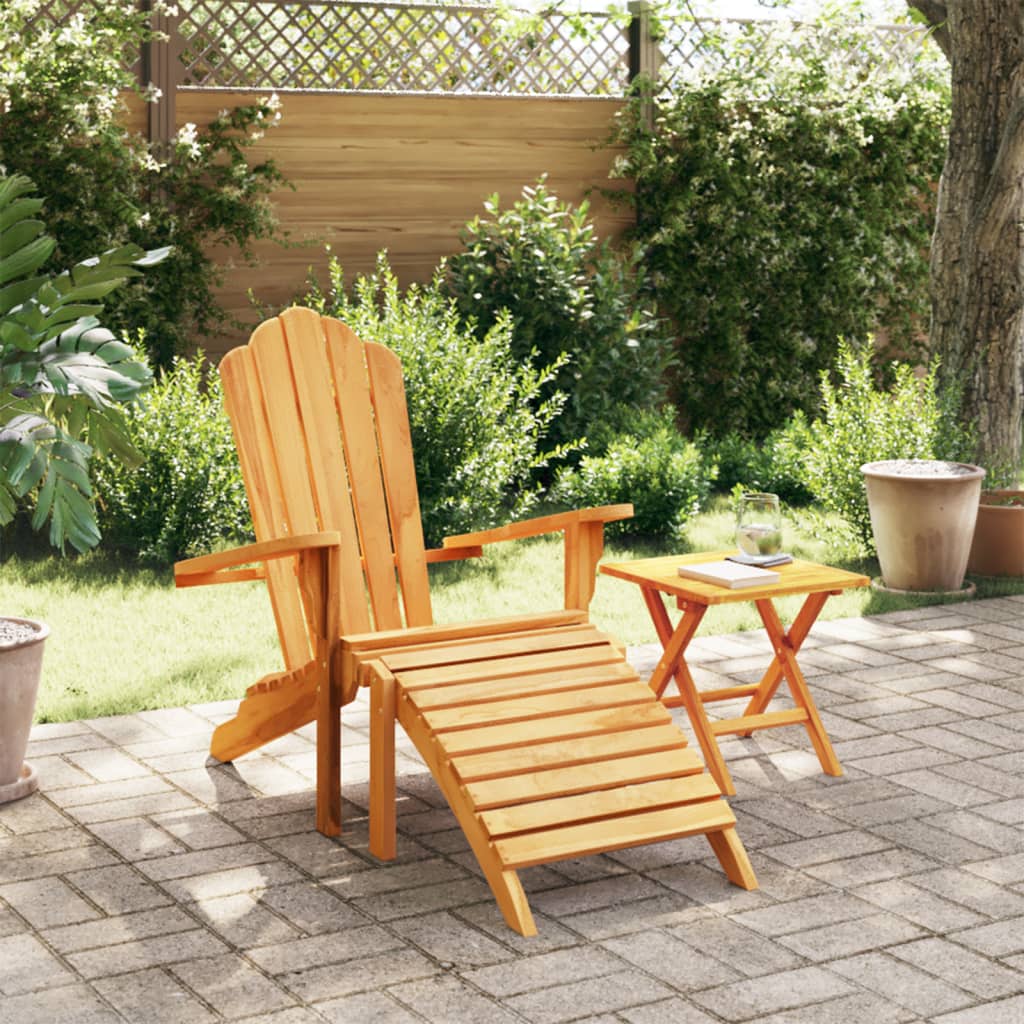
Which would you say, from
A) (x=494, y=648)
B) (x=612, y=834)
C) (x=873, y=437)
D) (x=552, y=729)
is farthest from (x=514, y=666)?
(x=873, y=437)

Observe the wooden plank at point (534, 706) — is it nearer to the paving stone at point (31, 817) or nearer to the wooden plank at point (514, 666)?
the wooden plank at point (514, 666)

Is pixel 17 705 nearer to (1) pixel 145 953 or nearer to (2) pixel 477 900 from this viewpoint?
(1) pixel 145 953

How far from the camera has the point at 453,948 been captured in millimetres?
2676

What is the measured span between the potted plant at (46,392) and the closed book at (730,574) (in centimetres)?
137

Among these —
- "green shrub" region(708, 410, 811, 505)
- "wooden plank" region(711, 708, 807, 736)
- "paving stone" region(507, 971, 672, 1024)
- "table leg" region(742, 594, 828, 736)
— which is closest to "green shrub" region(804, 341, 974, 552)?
"green shrub" region(708, 410, 811, 505)

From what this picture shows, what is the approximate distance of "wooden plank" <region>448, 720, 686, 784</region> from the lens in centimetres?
291

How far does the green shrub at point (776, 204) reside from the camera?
319 inches

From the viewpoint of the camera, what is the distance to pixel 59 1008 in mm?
2422

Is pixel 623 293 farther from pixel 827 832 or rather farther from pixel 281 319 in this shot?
pixel 827 832

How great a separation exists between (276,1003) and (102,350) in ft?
4.81

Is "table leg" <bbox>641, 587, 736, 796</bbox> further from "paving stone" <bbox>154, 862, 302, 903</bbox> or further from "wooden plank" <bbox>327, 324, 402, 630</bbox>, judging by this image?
"paving stone" <bbox>154, 862, 302, 903</bbox>

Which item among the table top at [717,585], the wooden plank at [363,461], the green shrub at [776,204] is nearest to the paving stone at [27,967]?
the wooden plank at [363,461]

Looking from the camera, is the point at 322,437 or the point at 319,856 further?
the point at 322,437

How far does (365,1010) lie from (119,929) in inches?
22.9
